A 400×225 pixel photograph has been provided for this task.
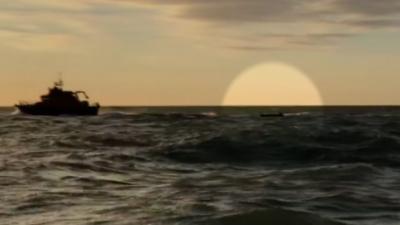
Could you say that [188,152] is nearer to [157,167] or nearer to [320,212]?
[157,167]

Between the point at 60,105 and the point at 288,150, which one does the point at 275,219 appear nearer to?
the point at 288,150

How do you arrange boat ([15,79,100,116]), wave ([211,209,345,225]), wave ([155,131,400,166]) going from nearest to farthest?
wave ([211,209,345,225]) → wave ([155,131,400,166]) → boat ([15,79,100,116])

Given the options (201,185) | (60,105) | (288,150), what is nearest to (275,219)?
(201,185)

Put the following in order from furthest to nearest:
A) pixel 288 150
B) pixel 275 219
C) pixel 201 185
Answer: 1. pixel 288 150
2. pixel 201 185
3. pixel 275 219

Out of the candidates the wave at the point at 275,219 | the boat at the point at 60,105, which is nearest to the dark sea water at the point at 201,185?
the wave at the point at 275,219

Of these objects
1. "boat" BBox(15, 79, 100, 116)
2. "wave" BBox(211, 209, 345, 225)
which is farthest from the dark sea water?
"boat" BBox(15, 79, 100, 116)

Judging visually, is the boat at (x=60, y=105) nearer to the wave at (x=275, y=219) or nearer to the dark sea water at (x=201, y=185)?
the dark sea water at (x=201, y=185)

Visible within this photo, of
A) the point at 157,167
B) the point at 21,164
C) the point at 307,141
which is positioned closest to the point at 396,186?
the point at 157,167

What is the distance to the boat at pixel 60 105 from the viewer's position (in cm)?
12406

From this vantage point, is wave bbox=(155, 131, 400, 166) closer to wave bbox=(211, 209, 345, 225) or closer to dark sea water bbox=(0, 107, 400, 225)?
dark sea water bbox=(0, 107, 400, 225)

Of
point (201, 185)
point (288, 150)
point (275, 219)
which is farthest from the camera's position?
point (288, 150)

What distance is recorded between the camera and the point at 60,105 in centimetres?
12362

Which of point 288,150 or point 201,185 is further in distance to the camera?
point 288,150

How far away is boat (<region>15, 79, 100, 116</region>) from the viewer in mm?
124062
